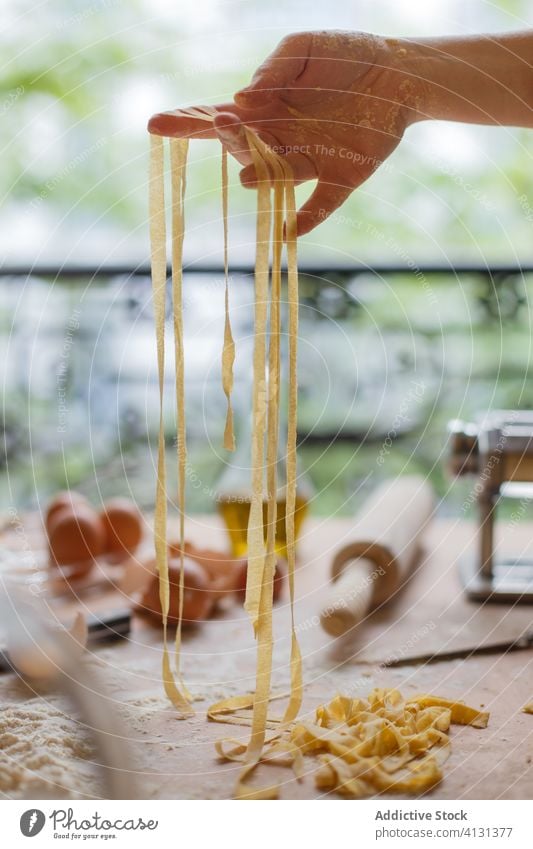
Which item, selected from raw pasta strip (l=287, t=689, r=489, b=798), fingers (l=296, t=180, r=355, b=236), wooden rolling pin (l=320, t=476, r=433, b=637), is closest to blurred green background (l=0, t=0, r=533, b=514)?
wooden rolling pin (l=320, t=476, r=433, b=637)

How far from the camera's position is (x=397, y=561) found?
72 cm

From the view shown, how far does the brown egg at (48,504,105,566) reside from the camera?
2.64 ft

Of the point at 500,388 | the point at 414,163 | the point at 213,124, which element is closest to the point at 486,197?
the point at 414,163

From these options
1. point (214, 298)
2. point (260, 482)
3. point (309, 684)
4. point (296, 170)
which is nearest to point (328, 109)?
point (296, 170)

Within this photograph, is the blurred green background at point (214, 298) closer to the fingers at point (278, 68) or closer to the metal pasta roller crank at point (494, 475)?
the metal pasta roller crank at point (494, 475)

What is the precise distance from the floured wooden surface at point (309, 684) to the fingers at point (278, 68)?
0.37 metres

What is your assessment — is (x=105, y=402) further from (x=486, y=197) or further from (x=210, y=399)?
(x=486, y=197)

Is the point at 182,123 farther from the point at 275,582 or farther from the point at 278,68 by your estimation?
the point at 275,582

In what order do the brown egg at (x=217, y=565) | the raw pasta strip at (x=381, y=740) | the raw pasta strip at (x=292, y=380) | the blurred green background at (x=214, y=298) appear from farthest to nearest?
1. the blurred green background at (x=214, y=298)
2. the brown egg at (x=217, y=565)
3. the raw pasta strip at (x=292, y=380)
4. the raw pasta strip at (x=381, y=740)

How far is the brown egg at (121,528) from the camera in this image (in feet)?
2.70

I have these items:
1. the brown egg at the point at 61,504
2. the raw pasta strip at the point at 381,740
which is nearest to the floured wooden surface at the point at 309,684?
the raw pasta strip at the point at 381,740

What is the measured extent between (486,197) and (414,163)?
0.28 meters

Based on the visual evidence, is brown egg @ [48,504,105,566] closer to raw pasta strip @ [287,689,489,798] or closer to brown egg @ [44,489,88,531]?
brown egg @ [44,489,88,531]

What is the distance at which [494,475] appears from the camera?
739 mm
